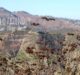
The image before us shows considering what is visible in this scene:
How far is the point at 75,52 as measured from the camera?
2448cm

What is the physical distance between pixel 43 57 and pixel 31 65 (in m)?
1.84

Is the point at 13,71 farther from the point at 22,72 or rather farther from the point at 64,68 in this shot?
the point at 64,68

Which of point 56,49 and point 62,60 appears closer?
point 62,60

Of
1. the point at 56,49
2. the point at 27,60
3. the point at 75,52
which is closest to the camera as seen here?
the point at 27,60

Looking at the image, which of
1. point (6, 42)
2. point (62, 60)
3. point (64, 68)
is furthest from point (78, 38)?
point (6, 42)

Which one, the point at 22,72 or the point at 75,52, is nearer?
the point at 22,72

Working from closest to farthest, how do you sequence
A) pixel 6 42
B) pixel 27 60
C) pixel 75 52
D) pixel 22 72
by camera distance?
pixel 22 72 → pixel 27 60 → pixel 75 52 → pixel 6 42

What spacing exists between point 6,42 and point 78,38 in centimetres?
1283

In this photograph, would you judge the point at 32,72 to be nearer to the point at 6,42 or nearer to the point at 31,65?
the point at 31,65

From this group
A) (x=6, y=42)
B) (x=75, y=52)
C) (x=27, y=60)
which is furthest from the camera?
(x=6, y=42)

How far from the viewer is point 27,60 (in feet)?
75.3

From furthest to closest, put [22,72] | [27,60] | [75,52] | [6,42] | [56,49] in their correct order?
[6,42] → [56,49] → [75,52] → [27,60] → [22,72]

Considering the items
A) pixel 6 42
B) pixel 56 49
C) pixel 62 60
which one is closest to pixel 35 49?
pixel 62 60

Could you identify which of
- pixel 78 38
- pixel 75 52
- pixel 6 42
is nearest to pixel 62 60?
pixel 75 52
